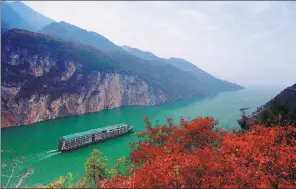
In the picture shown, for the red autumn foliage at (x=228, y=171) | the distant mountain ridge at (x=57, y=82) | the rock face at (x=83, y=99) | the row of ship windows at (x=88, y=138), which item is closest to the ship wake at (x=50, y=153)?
the row of ship windows at (x=88, y=138)

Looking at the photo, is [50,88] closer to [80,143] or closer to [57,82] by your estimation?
[57,82]

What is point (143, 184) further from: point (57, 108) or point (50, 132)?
point (57, 108)

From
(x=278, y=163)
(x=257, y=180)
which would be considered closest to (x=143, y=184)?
(x=257, y=180)

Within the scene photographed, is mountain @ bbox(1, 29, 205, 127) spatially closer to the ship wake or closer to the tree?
the ship wake

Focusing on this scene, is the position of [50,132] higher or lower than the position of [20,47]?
lower

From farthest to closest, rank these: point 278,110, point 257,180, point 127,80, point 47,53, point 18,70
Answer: point 127,80
point 47,53
point 18,70
point 278,110
point 257,180

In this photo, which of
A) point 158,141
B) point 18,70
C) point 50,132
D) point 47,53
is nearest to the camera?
point 158,141

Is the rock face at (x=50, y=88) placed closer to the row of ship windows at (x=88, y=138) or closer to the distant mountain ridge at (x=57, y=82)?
the distant mountain ridge at (x=57, y=82)
